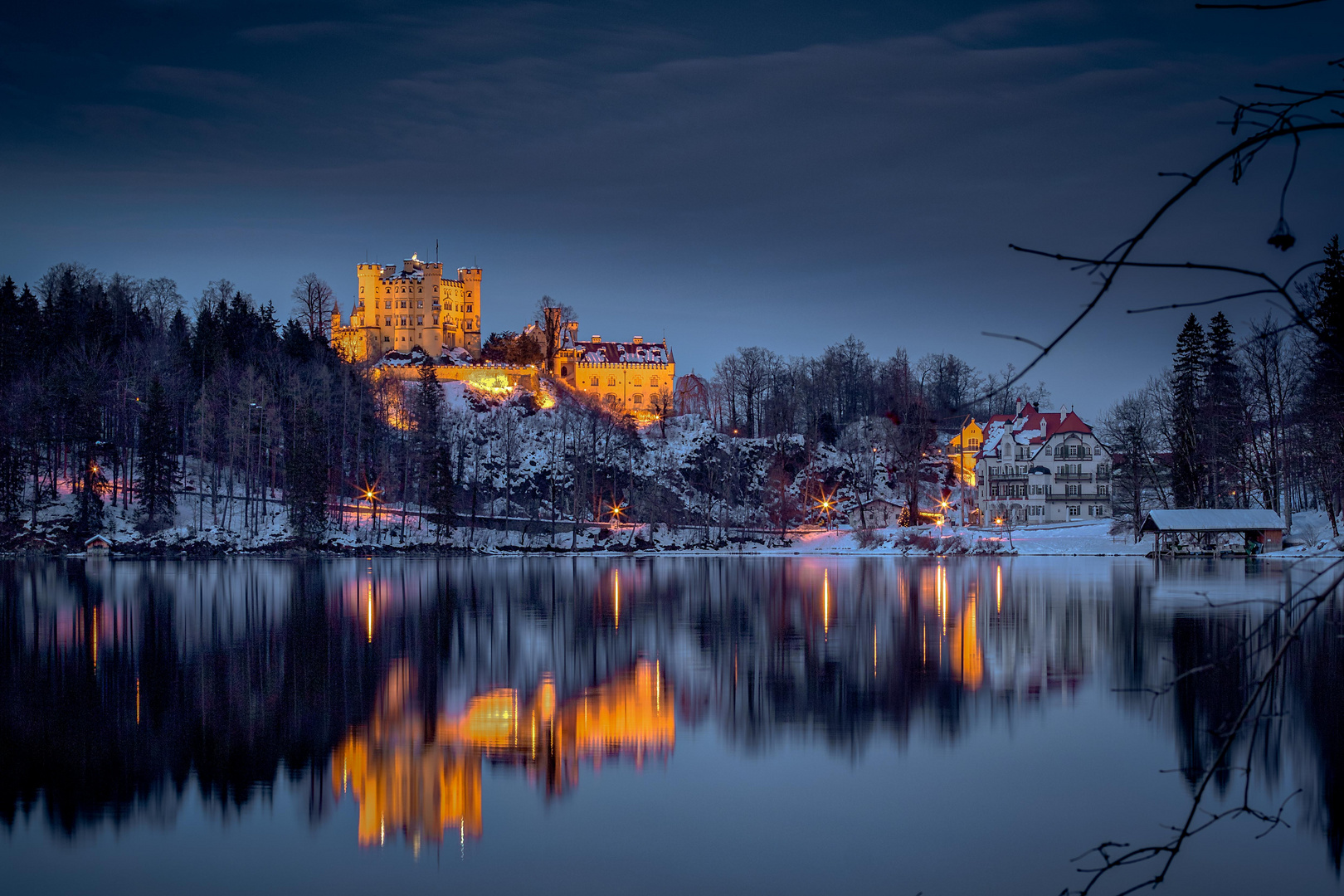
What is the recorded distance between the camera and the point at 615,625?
34938mm

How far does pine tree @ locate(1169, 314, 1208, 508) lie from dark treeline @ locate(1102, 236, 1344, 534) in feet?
0.27

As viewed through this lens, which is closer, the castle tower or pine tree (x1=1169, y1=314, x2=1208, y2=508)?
pine tree (x1=1169, y1=314, x2=1208, y2=508)

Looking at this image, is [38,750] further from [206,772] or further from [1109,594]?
[1109,594]

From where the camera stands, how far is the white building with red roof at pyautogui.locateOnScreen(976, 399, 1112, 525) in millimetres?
94688

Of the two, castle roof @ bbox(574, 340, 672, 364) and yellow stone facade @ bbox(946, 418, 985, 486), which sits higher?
castle roof @ bbox(574, 340, 672, 364)

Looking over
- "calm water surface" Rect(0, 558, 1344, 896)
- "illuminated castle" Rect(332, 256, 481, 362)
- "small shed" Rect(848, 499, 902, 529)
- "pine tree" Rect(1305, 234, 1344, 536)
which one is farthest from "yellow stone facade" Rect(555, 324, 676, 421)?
"calm water surface" Rect(0, 558, 1344, 896)

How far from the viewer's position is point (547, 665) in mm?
26766

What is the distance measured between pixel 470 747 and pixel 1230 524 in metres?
56.8

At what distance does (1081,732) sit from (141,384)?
9565 centimetres

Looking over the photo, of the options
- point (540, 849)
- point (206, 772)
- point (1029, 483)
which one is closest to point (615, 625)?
point (206, 772)

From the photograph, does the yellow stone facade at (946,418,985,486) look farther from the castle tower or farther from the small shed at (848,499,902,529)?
the castle tower

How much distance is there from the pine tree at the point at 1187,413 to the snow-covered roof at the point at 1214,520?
735 centimetres

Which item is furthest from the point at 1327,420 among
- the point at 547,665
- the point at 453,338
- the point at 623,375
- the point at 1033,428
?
the point at 453,338

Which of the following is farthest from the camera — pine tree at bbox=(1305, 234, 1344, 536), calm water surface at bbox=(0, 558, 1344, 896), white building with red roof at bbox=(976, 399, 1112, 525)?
white building with red roof at bbox=(976, 399, 1112, 525)
